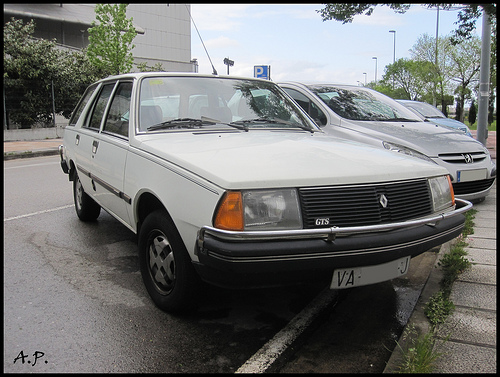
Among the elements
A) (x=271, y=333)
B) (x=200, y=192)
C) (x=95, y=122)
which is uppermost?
(x=95, y=122)

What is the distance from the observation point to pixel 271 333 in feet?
9.96

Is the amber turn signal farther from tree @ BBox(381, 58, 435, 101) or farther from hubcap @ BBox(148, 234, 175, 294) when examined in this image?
tree @ BBox(381, 58, 435, 101)

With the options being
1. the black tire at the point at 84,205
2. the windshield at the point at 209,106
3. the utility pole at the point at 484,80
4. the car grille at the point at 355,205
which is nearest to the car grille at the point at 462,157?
the windshield at the point at 209,106

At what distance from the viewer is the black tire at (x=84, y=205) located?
18.5 ft

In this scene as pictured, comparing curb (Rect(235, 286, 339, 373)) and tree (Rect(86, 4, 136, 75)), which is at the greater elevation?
tree (Rect(86, 4, 136, 75))

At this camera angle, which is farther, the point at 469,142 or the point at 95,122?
the point at 469,142

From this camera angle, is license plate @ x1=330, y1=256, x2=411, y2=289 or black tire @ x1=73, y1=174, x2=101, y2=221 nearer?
license plate @ x1=330, y1=256, x2=411, y2=289

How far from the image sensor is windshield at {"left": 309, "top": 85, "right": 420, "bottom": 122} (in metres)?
6.85

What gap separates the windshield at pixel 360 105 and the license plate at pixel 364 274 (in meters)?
4.11

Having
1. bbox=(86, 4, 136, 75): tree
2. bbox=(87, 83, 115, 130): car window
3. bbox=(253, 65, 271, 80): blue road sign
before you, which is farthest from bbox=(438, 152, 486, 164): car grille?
bbox=(86, 4, 136, 75): tree

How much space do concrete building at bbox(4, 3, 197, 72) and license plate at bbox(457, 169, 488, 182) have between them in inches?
1331

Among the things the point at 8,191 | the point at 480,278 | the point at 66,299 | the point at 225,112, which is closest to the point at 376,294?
the point at 480,278

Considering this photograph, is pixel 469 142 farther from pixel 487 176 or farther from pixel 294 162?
pixel 294 162

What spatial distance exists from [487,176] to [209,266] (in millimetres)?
5155
